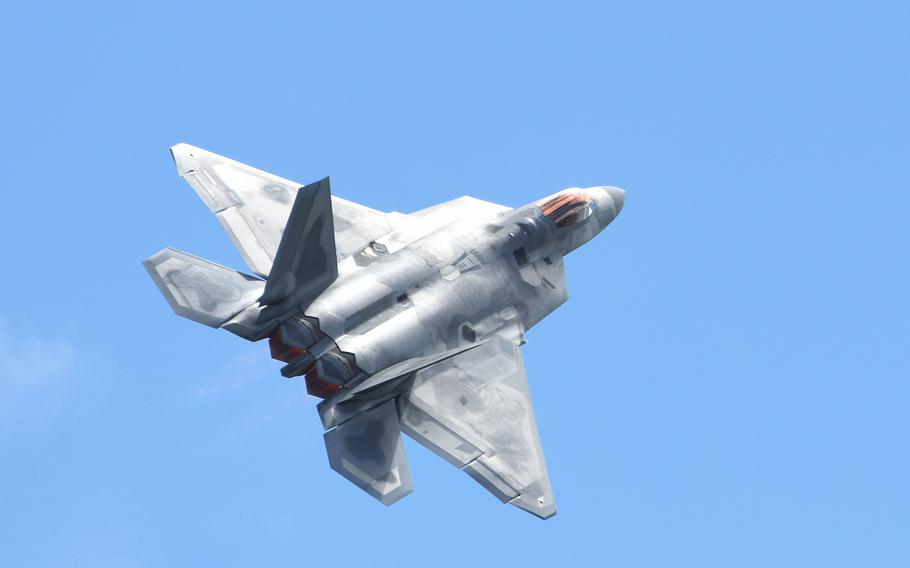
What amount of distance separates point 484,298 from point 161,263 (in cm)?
807

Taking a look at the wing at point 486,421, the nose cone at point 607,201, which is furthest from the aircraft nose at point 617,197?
the wing at point 486,421

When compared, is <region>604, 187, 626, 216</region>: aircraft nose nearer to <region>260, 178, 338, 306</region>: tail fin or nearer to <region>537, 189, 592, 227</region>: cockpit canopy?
<region>537, 189, 592, 227</region>: cockpit canopy

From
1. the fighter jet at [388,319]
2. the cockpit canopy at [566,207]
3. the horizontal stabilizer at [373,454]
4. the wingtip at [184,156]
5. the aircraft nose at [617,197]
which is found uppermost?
the wingtip at [184,156]

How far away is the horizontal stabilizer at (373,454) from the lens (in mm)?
38312

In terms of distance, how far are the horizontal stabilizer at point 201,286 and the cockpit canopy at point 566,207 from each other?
867 centimetres

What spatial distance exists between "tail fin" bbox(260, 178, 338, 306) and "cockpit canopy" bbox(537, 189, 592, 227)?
300 inches

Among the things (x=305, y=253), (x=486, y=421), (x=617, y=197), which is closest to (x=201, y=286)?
(x=305, y=253)

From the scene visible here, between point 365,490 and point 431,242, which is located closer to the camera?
point 365,490

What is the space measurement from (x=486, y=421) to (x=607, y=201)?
10733 mm

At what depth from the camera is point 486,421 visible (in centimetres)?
3962

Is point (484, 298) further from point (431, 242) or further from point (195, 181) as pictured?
point (195, 181)

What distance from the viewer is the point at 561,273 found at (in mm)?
45562

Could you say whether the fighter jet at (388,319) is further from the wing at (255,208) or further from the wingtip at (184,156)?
the wingtip at (184,156)

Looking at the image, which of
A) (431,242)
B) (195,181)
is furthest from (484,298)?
(195,181)
